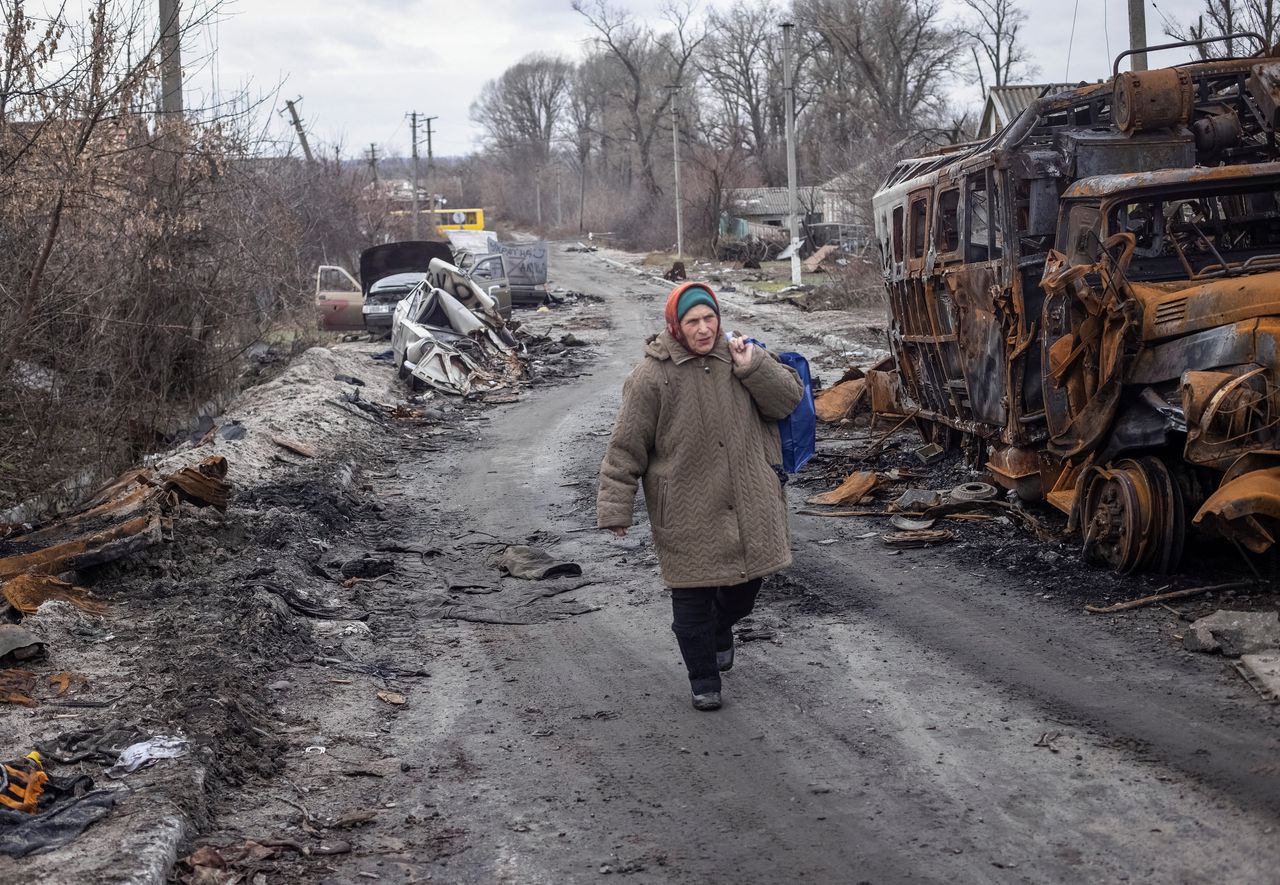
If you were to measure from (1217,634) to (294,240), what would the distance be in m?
16.9

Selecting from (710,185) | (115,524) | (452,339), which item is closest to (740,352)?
(115,524)

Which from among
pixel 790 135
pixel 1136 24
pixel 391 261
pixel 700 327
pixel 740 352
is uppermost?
pixel 790 135

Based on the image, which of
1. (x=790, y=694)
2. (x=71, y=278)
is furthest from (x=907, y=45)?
(x=790, y=694)

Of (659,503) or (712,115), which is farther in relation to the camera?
(712,115)

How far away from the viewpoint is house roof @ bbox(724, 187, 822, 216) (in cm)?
6128

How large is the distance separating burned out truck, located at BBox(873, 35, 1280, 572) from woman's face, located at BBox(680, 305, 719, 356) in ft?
8.25

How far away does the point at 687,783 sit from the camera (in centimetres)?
471

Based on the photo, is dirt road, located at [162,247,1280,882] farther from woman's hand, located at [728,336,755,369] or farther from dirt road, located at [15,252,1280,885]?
woman's hand, located at [728,336,755,369]

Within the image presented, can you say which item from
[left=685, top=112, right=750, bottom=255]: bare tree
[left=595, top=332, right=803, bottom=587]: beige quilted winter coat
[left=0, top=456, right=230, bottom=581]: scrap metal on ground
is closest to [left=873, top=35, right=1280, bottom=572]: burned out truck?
[left=595, top=332, right=803, bottom=587]: beige quilted winter coat

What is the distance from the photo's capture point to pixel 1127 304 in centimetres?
713

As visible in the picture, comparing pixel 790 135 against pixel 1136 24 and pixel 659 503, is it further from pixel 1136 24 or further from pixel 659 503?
pixel 659 503

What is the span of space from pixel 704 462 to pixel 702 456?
0.03 m

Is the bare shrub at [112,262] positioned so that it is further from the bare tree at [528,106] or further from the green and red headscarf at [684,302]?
the bare tree at [528,106]

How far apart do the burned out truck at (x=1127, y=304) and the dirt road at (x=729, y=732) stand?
0.73 meters
